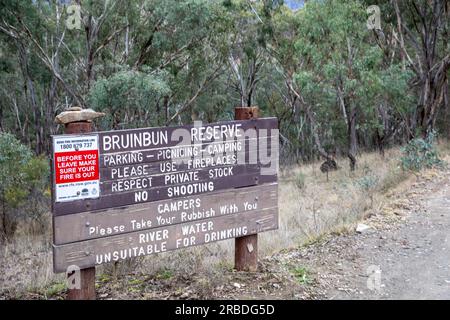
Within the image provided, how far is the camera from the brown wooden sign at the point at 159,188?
4062 mm

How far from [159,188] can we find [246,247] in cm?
118

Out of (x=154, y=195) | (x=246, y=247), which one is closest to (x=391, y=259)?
(x=246, y=247)

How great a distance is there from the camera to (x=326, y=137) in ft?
85.4

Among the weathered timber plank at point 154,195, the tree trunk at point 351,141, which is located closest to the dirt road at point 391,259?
the weathered timber plank at point 154,195

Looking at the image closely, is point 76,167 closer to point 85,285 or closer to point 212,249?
point 85,285

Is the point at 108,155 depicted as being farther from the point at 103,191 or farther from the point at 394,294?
the point at 394,294

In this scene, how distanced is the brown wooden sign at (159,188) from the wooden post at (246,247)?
10 cm

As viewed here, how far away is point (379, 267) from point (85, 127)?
3.35 m

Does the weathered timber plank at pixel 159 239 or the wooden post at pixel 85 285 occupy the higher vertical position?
the weathered timber plank at pixel 159 239

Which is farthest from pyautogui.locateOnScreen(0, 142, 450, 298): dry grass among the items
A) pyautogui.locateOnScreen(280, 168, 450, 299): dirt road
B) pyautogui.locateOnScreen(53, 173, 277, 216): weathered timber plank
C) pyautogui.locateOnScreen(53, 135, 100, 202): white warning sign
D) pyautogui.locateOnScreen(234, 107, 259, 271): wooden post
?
pyautogui.locateOnScreen(53, 135, 100, 202): white warning sign

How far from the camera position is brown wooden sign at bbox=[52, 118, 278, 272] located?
4062mm

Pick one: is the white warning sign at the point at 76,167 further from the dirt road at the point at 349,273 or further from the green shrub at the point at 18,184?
the green shrub at the point at 18,184

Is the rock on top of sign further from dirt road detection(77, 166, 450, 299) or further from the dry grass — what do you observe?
the dry grass

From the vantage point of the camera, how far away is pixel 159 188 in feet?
14.7
